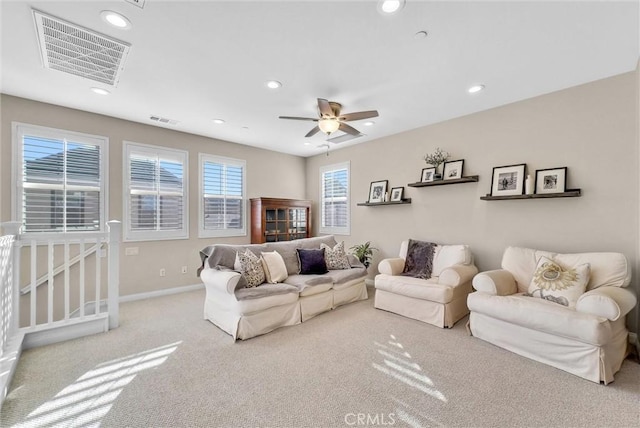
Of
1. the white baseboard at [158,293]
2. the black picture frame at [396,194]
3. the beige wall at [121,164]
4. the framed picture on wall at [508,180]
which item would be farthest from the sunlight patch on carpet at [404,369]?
the beige wall at [121,164]

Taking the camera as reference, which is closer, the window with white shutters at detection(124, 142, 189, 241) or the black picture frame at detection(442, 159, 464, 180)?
the black picture frame at detection(442, 159, 464, 180)

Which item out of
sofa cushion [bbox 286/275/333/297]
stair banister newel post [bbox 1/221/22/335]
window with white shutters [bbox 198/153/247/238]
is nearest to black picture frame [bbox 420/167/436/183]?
sofa cushion [bbox 286/275/333/297]

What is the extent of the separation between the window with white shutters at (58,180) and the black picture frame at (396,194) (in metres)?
4.49

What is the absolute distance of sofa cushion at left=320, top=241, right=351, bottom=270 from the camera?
13.6 feet

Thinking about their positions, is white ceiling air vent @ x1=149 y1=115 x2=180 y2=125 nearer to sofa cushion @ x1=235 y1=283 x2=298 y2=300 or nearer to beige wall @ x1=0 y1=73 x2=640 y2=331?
beige wall @ x1=0 y1=73 x2=640 y2=331

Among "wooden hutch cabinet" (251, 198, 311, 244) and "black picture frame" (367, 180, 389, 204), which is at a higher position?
"black picture frame" (367, 180, 389, 204)

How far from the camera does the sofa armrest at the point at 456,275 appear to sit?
10.9ft

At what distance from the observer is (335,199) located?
19.7 feet

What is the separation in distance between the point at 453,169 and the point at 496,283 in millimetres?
1846

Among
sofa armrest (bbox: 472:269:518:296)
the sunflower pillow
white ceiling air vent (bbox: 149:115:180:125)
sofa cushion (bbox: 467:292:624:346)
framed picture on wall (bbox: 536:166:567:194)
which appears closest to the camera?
sofa cushion (bbox: 467:292:624:346)

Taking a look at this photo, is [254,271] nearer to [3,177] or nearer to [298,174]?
[3,177]

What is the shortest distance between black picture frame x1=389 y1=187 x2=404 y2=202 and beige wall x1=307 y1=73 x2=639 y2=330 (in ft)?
0.27

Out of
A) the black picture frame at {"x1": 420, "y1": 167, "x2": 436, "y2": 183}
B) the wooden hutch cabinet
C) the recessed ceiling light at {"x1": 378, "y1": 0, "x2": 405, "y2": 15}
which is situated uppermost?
the recessed ceiling light at {"x1": 378, "y1": 0, "x2": 405, "y2": 15}

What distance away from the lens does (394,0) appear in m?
1.88
